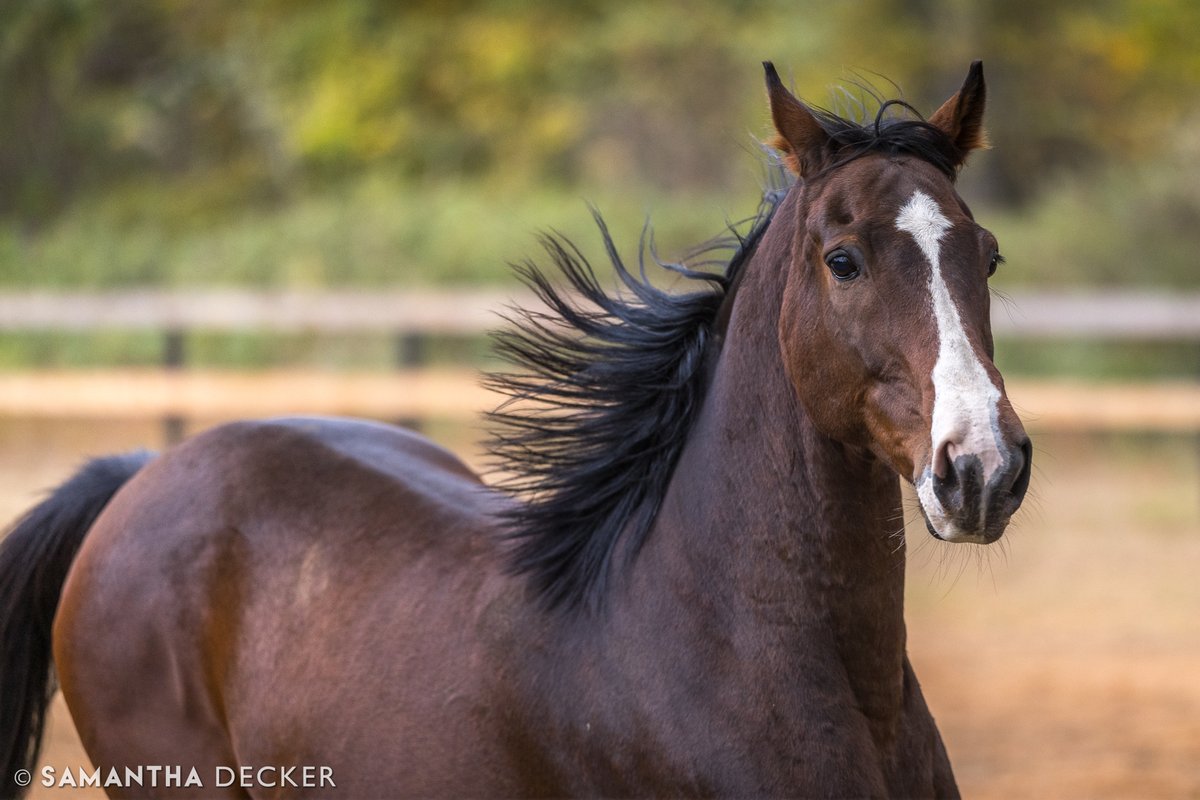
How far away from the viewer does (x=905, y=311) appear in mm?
2316

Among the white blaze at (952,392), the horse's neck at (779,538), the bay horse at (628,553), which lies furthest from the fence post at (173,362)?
the white blaze at (952,392)

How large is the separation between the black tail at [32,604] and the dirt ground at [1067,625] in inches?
53.8

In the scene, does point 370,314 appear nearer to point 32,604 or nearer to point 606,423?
point 32,604

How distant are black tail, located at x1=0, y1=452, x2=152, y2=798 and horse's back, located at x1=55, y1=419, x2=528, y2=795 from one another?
21cm

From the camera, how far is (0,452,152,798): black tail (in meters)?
3.55

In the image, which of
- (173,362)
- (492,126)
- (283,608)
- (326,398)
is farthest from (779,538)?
(492,126)

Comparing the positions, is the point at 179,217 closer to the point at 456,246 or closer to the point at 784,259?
the point at 456,246

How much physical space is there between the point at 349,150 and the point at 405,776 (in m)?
16.5

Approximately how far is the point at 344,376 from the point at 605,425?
8036mm

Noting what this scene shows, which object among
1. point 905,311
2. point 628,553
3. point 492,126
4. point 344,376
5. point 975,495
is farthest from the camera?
point 492,126

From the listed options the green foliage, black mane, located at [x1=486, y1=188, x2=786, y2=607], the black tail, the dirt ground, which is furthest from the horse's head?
the green foliage

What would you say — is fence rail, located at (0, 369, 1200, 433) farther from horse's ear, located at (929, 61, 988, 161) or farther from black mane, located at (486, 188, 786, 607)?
horse's ear, located at (929, 61, 988, 161)

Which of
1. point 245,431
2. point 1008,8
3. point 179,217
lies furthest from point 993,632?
point 1008,8

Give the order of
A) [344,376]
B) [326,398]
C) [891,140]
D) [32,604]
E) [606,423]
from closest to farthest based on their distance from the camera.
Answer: [891,140], [606,423], [32,604], [326,398], [344,376]
